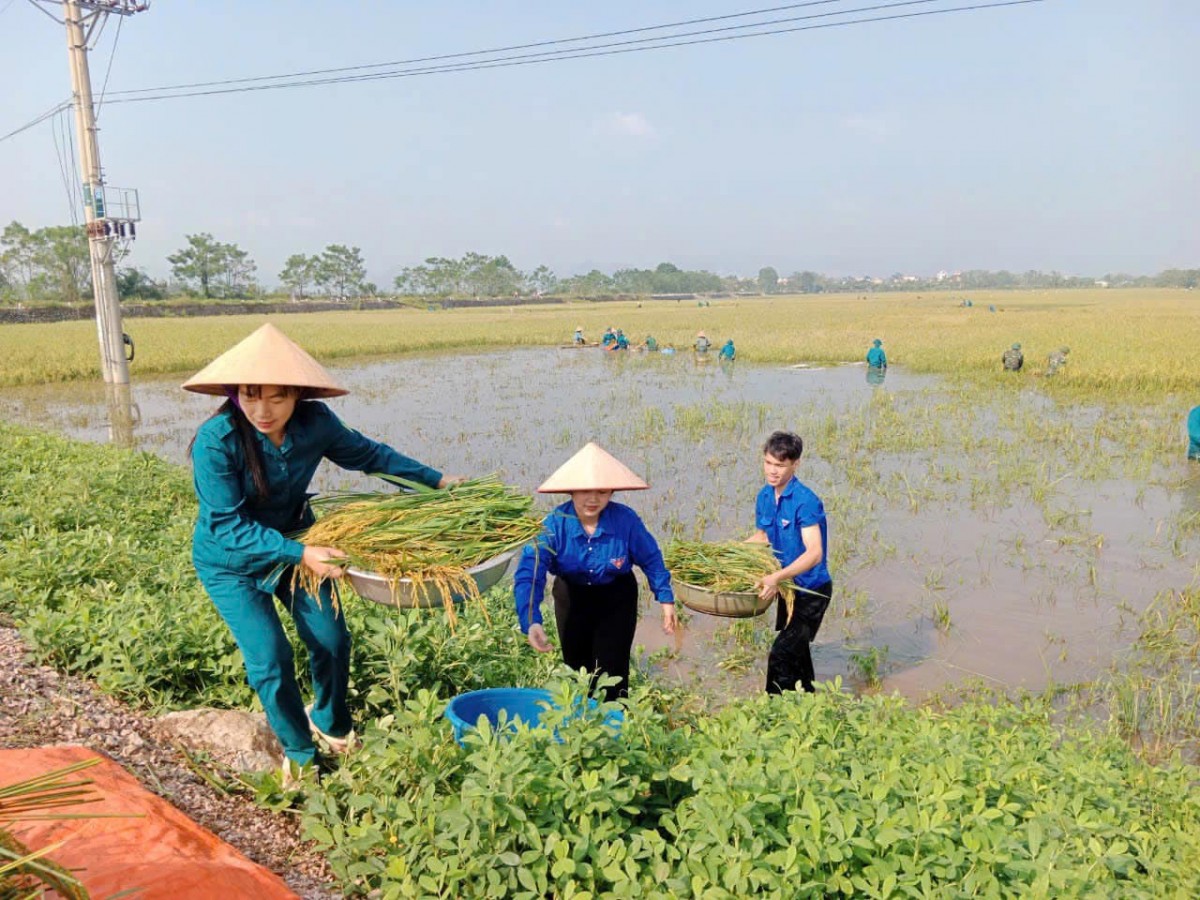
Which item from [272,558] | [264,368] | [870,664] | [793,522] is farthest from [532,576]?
[870,664]

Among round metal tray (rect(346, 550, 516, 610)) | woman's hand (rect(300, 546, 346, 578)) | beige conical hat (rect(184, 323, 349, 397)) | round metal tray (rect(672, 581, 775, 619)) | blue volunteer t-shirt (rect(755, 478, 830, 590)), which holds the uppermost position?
beige conical hat (rect(184, 323, 349, 397))

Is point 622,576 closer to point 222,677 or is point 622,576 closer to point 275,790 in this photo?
point 275,790

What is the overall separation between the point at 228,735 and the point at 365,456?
108 cm

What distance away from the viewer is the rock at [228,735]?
2.83 metres

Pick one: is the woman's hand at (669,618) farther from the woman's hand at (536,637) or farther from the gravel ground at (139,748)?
the gravel ground at (139,748)

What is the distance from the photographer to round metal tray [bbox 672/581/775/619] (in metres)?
3.54

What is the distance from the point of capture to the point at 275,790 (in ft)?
8.54

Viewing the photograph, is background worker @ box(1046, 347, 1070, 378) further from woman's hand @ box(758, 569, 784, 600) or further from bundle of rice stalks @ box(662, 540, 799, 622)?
woman's hand @ box(758, 569, 784, 600)

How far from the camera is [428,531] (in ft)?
9.00

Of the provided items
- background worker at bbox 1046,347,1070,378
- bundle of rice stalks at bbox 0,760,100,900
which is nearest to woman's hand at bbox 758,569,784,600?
bundle of rice stalks at bbox 0,760,100,900

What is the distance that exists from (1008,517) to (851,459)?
94.3 inches

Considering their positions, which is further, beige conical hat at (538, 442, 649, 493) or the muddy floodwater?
the muddy floodwater

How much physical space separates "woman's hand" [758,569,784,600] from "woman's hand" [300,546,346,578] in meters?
1.77

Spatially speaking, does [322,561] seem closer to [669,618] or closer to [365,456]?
[365,456]
